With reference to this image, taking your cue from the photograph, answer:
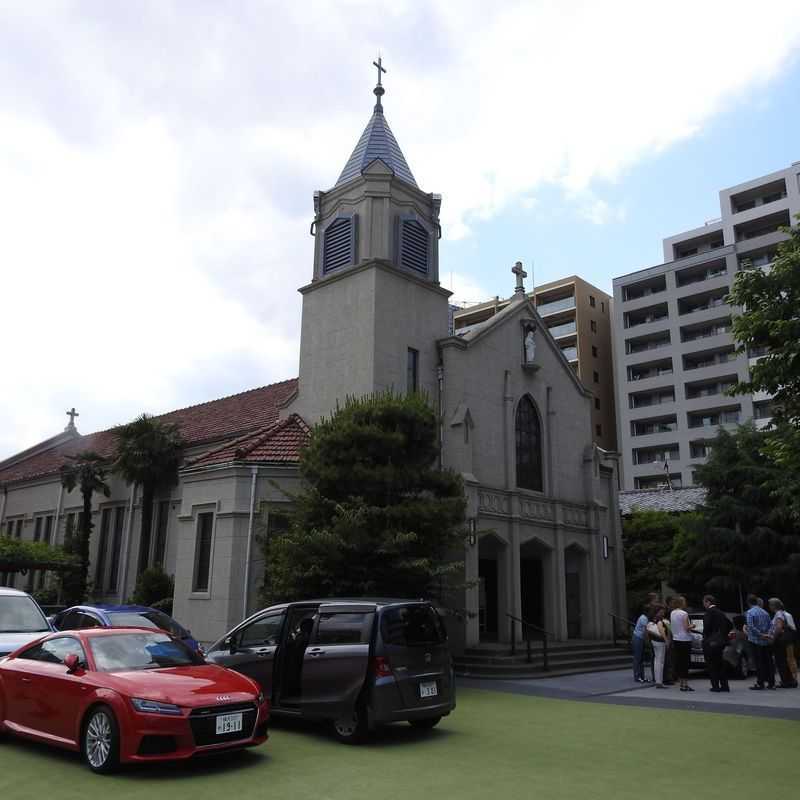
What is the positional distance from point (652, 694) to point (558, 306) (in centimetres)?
6111

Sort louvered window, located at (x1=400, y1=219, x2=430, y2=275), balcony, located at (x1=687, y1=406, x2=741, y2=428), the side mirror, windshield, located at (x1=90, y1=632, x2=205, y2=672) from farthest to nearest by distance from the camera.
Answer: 1. balcony, located at (x1=687, y1=406, x2=741, y2=428)
2. louvered window, located at (x1=400, y1=219, x2=430, y2=275)
3. windshield, located at (x1=90, y1=632, x2=205, y2=672)
4. the side mirror

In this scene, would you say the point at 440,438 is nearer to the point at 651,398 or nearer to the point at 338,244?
the point at 338,244

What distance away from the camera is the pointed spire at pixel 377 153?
25.2 m

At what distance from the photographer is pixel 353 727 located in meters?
9.71

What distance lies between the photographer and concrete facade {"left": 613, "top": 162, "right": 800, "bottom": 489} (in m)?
62.7

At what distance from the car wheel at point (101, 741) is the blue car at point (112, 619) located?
6.22 meters

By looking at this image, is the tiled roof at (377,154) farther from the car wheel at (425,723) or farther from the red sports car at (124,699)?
the red sports car at (124,699)

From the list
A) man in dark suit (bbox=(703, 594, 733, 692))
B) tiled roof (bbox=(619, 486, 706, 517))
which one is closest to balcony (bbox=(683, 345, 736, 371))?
tiled roof (bbox=(619, 486, 706, 517))

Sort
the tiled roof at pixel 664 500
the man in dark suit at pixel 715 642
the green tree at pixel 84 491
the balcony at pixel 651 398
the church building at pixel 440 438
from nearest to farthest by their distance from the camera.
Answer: the man in dark suit at pixel 715 642, the church building at pixel 440 438, the green tree at pixel 84 491, the tiled roof at pixel 664 500, the balcony at pixel 651 398

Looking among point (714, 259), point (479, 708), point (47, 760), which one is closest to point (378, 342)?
point (479, 708)

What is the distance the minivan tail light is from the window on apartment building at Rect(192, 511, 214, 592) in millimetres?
12165

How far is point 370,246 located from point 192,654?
16.5m

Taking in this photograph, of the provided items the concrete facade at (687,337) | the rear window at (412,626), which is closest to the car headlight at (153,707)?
the rear window at (412,626)

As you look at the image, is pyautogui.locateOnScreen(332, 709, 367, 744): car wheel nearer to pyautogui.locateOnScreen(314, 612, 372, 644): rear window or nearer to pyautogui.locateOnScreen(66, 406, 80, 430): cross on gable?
pyautogui.locateOnScreen(314, 612, 372, 644): rear window
